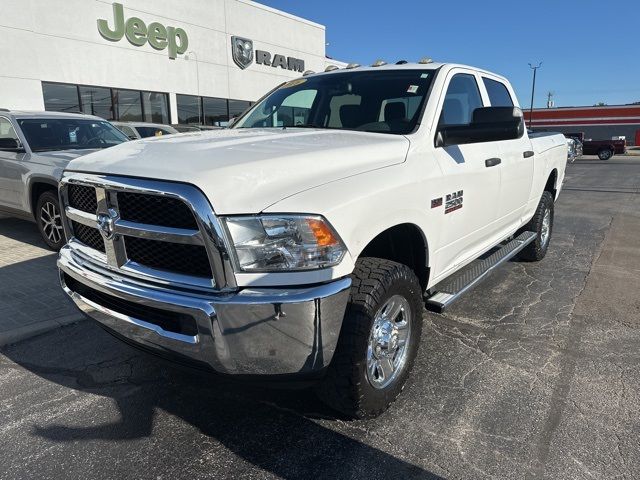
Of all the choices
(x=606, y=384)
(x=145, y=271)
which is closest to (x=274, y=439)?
(x=145, y=271)

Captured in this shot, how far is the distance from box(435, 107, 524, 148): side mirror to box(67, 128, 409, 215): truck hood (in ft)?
1.18

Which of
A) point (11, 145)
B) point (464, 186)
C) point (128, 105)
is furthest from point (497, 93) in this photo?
point (128, 105)

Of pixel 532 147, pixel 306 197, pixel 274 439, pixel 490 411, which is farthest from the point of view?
pixel 532 147

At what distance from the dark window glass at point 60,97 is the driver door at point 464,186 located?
14.9 meters

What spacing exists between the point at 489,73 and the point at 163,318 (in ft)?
12.4

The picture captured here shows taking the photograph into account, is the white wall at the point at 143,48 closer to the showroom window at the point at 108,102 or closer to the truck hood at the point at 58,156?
the showroom window at the point at 108,102

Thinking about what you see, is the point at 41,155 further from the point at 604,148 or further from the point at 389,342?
the point at 604,148

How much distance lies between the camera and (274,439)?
2557 mm

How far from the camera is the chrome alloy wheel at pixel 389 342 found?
2607 mm

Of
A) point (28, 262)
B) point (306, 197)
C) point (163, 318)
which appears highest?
point (306, 197)

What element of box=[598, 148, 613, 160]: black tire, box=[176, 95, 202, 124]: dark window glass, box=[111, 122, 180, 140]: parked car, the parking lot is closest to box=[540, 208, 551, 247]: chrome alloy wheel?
the parking lot

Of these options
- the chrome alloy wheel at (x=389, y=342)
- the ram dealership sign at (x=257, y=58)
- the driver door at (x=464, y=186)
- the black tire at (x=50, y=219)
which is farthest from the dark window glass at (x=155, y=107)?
the chrome alloy wheel at (x=389, y=342)

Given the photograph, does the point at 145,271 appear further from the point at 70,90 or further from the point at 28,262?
the point at 70,90

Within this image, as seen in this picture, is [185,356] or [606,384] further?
[606,384]
